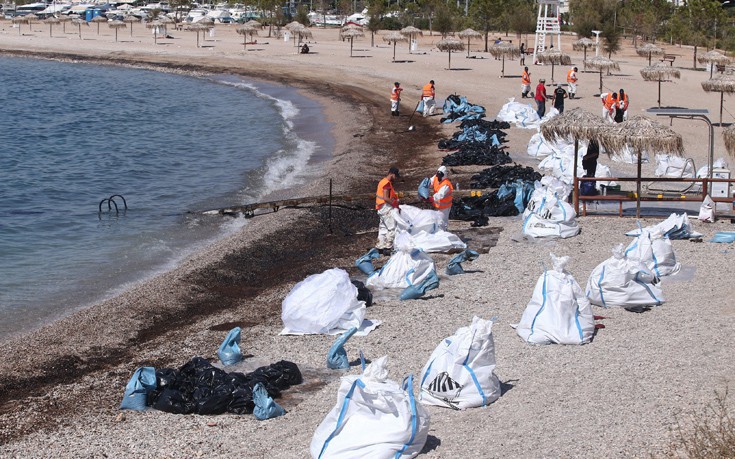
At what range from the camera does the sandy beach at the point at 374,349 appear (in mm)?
8789

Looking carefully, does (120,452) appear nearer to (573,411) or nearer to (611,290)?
(573,411)

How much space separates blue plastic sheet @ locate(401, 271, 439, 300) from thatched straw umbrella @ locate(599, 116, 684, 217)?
190 inches

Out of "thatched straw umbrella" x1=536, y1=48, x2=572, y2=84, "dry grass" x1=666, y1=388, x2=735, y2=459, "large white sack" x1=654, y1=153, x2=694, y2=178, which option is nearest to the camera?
"dry grass" x1=666, y1=388, x2=735, y2=459

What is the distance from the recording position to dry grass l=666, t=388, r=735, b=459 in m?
7.09

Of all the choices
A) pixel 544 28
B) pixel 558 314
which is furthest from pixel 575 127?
pixel 544 28

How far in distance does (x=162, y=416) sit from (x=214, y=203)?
45.1 feet

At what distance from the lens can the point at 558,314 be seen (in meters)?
11.0

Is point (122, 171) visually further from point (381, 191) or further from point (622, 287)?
point (622, 287)

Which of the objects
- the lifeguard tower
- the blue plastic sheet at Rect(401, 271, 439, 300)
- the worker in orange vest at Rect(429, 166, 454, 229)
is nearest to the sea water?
the worker in orange vest at Rect(429, 166, 454, 229)

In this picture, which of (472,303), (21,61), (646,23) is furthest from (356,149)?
(21,61)

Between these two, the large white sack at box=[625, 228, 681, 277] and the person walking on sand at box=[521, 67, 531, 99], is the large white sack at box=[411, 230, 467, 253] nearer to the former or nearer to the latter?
the large white sack at box=[625, 228, 681, 277]

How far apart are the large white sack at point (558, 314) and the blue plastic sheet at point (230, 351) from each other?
3.47 meters

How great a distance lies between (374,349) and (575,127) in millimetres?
7532

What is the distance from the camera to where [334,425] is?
8195 millimetres
